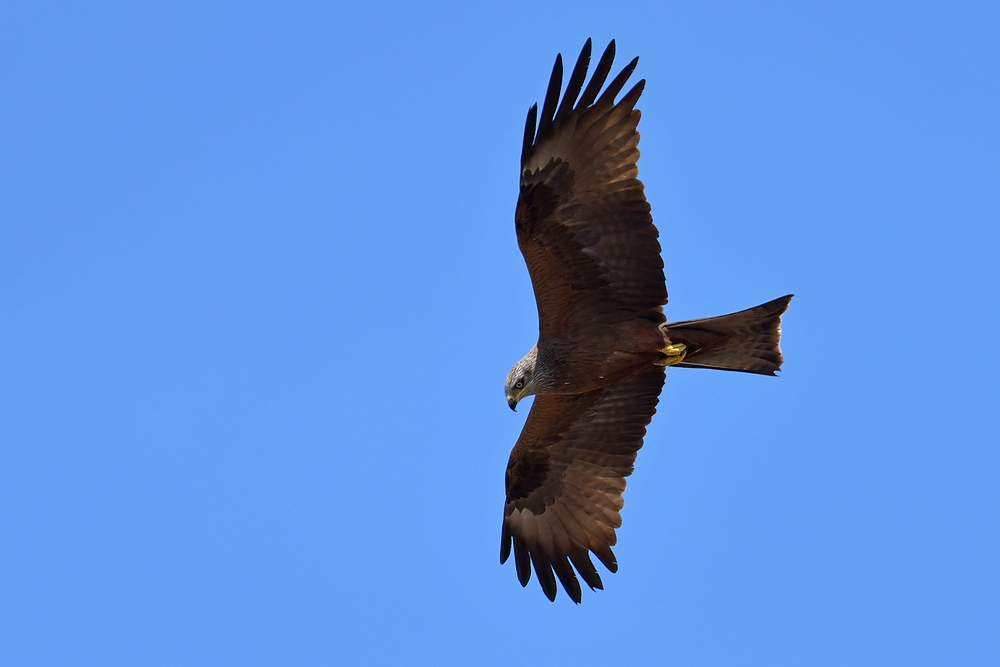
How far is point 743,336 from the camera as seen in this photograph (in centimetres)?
985

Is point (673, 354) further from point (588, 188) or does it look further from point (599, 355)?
point (588, 188)

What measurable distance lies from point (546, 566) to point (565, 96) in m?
4.45

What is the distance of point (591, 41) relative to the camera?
30.3 ft

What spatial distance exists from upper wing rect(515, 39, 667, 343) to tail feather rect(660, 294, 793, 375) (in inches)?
21.8

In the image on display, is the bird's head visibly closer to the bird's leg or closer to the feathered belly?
the feathered belly

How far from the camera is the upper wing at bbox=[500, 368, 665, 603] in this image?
35.2 ft

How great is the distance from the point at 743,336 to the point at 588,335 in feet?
4.33

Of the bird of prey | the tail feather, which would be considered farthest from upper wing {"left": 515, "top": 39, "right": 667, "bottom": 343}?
the tail feather

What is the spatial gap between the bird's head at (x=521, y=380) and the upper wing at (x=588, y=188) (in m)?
1.03

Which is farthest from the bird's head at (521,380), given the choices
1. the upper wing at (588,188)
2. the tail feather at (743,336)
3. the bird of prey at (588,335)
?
the tail feather at (743,336)

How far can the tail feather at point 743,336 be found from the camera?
32.0 feet

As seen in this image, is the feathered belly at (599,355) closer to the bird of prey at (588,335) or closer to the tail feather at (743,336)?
the bird of prey at (588,335)

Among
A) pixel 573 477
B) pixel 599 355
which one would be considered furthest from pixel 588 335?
pixel 573 477

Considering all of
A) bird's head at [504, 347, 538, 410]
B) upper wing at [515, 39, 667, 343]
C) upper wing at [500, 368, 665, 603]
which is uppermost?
upper wing at [515, 39, 667, 343]
